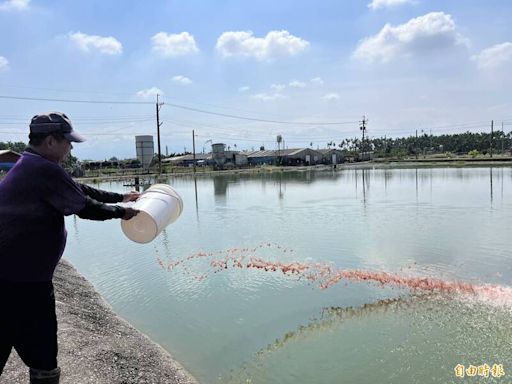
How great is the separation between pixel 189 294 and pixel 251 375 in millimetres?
3792

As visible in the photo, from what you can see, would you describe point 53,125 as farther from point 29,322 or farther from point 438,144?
point 438,144

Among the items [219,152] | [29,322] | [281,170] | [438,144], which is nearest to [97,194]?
[29,322]

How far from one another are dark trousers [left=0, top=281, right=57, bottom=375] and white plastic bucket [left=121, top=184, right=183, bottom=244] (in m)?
0.95

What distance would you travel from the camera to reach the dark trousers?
8.64ft

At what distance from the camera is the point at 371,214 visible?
62.7 ft

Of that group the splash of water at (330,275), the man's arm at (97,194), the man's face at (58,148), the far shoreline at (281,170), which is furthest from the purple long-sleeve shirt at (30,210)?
the far shoreline at (281,170)

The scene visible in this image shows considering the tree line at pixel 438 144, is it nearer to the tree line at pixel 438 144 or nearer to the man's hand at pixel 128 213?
the tree line at pixel 438 144

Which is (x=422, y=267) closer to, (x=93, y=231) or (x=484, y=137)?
(x=93, y=231)

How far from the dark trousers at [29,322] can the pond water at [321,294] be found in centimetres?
329

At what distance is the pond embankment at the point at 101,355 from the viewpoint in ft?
14.5

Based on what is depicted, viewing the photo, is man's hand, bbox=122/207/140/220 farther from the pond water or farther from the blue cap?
the pond water

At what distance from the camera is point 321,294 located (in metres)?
8.65

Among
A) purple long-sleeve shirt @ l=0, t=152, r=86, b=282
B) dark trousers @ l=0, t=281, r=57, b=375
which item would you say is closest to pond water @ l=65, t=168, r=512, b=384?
dark trousers @ l=0, t=281, r=57, b=375

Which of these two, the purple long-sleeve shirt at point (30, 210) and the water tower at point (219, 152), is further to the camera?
the water tower at point (219, 152)
